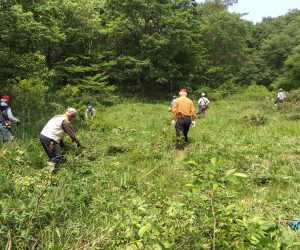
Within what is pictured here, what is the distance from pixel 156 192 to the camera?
21.9 feet

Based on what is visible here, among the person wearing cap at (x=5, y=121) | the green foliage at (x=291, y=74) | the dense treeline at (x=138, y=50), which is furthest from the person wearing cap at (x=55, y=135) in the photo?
the green foliage at (x=291, y=74)

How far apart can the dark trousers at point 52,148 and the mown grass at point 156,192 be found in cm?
22

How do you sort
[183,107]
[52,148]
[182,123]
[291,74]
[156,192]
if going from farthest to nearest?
[291,74], [182,123], [183,107], [52,148], [156,192]

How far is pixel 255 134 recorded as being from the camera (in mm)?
11836

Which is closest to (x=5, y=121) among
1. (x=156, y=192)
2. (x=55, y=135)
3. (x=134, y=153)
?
(x=55, y=135)

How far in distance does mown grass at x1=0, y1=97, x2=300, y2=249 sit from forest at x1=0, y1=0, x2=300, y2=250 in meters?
0.02

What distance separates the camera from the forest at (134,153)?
11.0 feet

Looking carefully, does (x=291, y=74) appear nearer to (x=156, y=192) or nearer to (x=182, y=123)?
(x=182, y=123)

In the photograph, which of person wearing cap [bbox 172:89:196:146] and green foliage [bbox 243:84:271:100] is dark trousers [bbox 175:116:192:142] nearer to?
person wearing cap [bbox 172:89:196:146]

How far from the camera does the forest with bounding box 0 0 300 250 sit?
3.34m

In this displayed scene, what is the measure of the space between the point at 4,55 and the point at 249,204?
1397 centimetres

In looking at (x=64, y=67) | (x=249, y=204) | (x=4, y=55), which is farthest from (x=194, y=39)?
(x=249, y=204)

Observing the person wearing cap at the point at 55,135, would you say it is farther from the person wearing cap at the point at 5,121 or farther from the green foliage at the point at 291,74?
the green foliage at the point at 291,74

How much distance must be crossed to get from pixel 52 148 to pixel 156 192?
2766 millimetres
